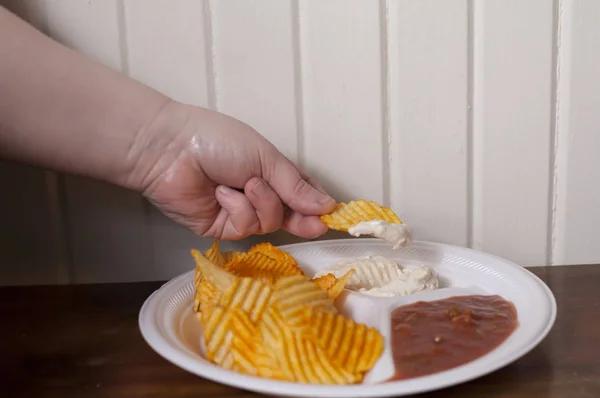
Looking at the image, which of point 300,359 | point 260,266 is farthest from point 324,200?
point 300,359

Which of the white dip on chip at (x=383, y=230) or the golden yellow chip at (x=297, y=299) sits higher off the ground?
the white dip on chip at (x=383, y=230)

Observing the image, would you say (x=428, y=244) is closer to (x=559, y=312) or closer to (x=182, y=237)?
(x=559, y=312)

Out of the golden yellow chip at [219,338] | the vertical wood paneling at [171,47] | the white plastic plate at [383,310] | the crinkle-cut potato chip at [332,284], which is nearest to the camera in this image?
the white plastic plate at [383,310]

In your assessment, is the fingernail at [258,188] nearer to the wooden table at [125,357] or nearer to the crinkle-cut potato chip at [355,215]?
the crinkle-cut potato chip at [355,215]

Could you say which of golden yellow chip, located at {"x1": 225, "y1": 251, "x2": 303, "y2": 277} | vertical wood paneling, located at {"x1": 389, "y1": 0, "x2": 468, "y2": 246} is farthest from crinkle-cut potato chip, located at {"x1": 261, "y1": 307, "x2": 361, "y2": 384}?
vertical wood paneling, located at {"x1": 389, "y1": 0, "x2": 468, "y2": 246}

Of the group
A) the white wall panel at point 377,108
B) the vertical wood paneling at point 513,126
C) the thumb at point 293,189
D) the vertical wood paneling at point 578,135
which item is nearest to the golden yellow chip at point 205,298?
the thumb at point 293,189

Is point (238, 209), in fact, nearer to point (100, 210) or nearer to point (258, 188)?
point (258, 188)

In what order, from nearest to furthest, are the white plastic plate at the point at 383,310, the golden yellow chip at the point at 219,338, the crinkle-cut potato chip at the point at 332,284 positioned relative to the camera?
the white plastic plate at the point at 383,310, the golden yellow chip at the point at 219,338, the crinkle-cut potato chip at the point at 332,284

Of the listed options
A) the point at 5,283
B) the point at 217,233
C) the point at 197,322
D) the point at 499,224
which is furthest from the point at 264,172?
the point at 5,283
